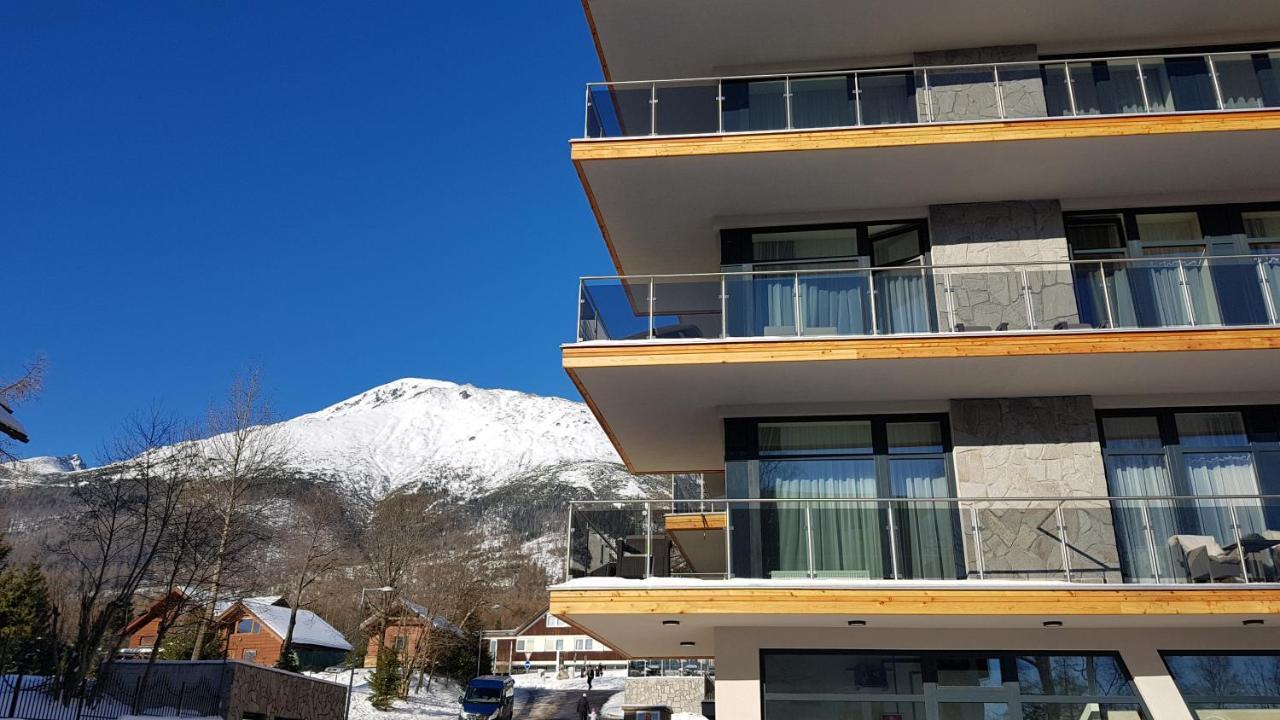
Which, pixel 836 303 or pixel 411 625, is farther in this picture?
pixel 411 625

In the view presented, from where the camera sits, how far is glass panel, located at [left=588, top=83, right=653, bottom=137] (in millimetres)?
14422

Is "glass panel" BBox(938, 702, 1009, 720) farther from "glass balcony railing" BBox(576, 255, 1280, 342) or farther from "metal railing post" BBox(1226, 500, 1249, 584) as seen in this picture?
"glass balcony railing" BBox(576, 255, 1280, 342)

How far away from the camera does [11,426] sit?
45.6ft

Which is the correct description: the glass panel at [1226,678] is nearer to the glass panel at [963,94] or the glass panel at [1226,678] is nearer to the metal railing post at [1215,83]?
the metal railing post at [1215,83]

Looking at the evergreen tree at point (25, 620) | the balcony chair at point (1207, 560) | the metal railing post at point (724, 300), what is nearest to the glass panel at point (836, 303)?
the metal railing post at point (724, 300)

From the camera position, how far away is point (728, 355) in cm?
1264

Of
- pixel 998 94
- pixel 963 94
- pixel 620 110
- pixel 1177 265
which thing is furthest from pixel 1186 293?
pixel 620 110

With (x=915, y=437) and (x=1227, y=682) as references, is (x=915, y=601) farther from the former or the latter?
(x=1227, y=682)

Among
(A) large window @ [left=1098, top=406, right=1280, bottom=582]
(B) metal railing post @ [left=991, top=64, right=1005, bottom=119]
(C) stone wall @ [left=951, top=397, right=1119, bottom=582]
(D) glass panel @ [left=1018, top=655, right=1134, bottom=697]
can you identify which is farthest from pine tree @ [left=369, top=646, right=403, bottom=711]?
(B) metal railing post @ [left=991, top=64, right=1005, bottom=119]

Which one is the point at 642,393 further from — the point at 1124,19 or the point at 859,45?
the point at 1124,19

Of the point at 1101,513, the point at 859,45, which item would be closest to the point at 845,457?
the point at 1101,513

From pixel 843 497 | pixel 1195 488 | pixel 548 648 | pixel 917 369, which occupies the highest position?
pixel 548 648

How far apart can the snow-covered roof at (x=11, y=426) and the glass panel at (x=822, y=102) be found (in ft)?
39.3

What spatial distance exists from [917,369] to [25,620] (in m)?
34.5
